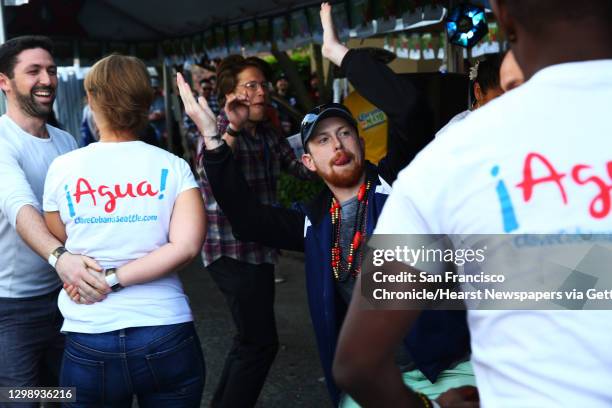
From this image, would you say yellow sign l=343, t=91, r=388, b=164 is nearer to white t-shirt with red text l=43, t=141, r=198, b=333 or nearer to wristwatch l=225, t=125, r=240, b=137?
wristwatch l=225, t=125, r=240, b=137

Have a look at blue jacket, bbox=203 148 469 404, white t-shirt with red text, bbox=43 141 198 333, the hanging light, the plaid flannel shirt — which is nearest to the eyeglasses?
the plaid flannel shirt

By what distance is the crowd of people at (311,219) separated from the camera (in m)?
1.01

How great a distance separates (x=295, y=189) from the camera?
28.8ft

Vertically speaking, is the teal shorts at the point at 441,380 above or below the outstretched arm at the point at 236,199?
below

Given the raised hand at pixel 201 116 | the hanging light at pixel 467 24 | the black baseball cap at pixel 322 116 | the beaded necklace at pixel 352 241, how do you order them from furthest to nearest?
1. the hanging light at pixel 467 24
2. the black baseball cap at pixel 322 116
3. the raised hand at pixel 201 116
4. the beaded necklace at pixel 352 241

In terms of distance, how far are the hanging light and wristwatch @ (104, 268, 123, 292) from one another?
305cm

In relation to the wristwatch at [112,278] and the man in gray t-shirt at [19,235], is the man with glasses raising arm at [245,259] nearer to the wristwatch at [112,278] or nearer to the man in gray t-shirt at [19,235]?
the man in gray t-shirt at [19,235]

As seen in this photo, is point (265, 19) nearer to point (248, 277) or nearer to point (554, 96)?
point (248, 277)

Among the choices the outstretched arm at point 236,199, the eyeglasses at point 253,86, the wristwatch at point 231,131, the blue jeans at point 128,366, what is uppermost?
the eyeglasses at point 253,86

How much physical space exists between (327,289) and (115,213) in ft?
2.40

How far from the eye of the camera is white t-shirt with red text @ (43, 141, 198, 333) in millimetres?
2209

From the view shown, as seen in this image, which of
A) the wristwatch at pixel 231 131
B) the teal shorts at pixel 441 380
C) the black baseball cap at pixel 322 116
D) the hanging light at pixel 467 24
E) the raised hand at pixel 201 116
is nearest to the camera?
the teal shorts at pixel 441 380

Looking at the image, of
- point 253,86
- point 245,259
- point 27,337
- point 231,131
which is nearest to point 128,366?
point 27,337

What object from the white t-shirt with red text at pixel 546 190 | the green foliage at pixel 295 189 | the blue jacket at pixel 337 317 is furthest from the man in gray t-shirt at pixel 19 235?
the green foliage at pixel 295 189
